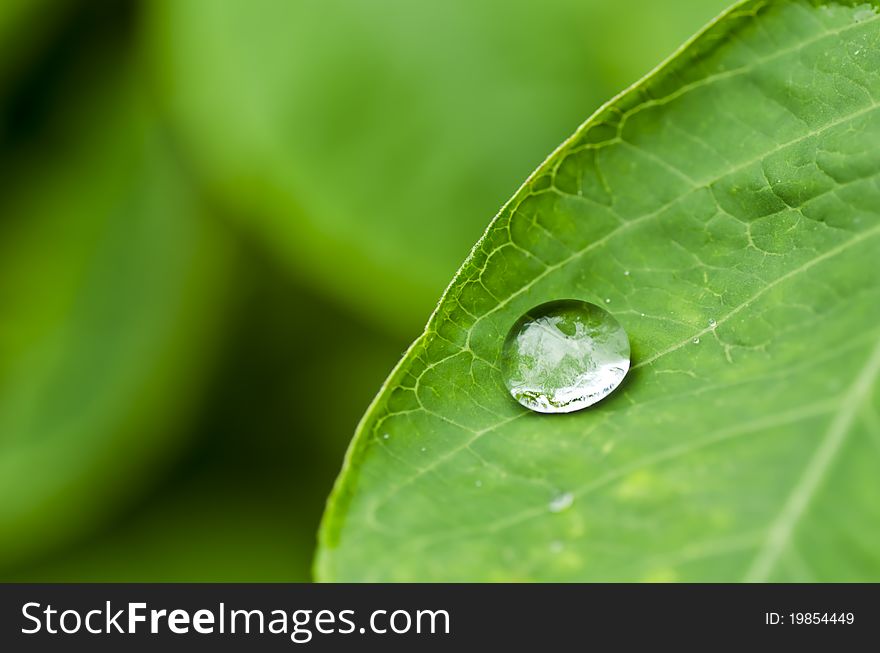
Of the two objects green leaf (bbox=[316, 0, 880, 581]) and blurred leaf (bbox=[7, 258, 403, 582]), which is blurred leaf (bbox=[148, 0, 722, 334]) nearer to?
blurred leaf (bbox=[7, 258, 403, 582])

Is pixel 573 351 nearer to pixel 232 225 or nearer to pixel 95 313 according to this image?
pixel 232 225

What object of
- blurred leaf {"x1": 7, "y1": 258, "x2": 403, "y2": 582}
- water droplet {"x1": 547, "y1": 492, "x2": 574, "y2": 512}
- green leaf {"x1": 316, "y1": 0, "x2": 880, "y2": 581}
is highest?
blurred leaf {"x1": 7, "y1": 258, "x2": 403, "y2": 582}

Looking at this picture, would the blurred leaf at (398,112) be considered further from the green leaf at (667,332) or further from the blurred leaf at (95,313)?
the green leaf at (667,332)

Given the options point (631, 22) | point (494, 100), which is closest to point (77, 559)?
point (494, 100)

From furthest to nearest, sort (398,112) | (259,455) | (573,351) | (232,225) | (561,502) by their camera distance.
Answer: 1. (259,455)
2. (232,225)
3. (398,112)
4. (573,351)
5. (561,502)

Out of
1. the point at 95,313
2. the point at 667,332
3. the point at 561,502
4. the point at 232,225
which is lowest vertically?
the point at 561,502

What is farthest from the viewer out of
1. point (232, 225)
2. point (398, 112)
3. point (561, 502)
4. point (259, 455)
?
point (259, 455)

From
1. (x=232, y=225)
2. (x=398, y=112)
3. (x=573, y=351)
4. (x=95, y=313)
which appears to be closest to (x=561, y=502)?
(x=573, y=351)

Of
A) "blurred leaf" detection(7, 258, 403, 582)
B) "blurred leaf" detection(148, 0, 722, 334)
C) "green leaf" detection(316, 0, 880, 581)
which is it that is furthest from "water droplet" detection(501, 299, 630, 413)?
"blurred leaf" detection(7, 258, 403, 582)
